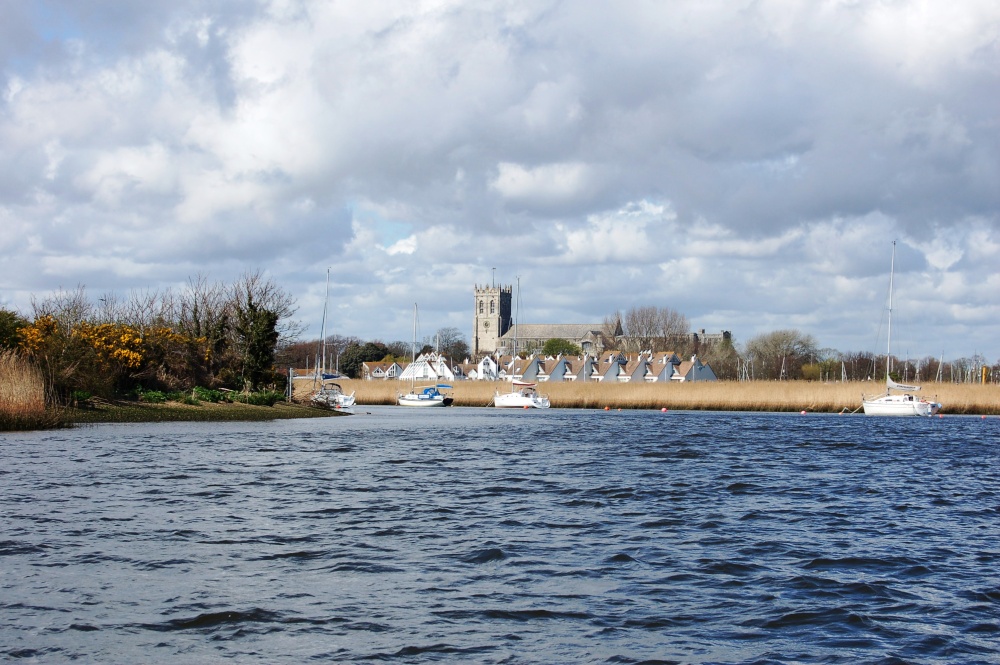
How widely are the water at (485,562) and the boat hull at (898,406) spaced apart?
47640mm

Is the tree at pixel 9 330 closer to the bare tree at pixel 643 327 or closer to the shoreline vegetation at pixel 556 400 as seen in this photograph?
the shoreline vegetation at pixel 556 400

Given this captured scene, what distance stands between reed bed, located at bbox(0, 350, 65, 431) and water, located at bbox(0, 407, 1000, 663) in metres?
6.11

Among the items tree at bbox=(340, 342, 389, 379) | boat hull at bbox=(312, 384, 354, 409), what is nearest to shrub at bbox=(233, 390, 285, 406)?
boat hull at bbox=(312, 384, 354, 409)

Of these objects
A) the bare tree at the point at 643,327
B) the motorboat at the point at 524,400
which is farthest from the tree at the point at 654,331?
the motorboat at the point at 524,400

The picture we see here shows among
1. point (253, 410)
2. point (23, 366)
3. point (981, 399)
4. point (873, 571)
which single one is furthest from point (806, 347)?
point (873, 571)

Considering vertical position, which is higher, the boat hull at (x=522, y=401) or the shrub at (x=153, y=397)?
the shrub at (x=153, y=397)

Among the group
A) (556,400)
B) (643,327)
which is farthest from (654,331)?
(556,400)

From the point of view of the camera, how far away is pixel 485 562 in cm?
1380

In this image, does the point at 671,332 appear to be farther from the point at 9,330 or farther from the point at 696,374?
A: the point at 9,330

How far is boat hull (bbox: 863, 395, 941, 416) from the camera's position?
74.1 meters

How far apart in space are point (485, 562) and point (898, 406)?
67487 millimetres

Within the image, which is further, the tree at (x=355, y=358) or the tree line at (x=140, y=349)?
the tree at (x=355, y=358)

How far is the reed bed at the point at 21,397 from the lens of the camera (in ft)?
112

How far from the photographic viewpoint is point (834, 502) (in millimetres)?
21609
